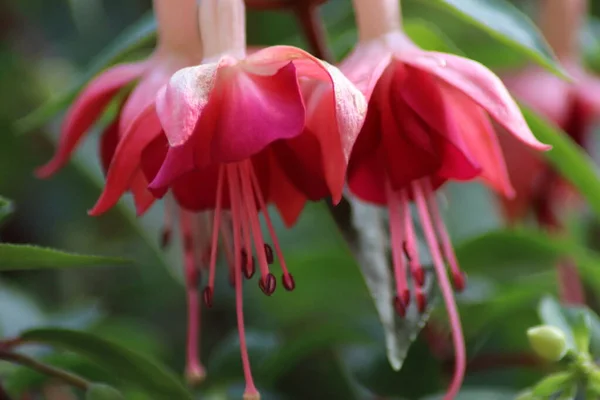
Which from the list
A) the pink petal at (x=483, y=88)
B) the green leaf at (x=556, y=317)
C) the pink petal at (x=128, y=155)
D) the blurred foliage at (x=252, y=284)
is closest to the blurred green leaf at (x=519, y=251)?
the blurred foliage at (x=252, y=284)

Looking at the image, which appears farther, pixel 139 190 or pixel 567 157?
pixel 567 157

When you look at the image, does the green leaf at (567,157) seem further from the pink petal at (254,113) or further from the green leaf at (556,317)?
the pink petal at (254,113)

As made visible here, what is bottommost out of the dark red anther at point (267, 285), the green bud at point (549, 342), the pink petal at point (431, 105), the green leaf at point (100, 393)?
the green leaf at point (100, 393)

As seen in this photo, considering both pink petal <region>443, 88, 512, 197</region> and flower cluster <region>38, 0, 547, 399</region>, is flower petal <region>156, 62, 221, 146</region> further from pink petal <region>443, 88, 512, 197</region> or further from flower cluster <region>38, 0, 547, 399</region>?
pink petal <region>443, 88, 512, 197</region>

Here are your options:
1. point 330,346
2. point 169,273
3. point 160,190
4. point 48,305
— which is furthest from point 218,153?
point 48,305

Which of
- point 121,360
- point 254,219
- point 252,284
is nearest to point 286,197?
point 254,219

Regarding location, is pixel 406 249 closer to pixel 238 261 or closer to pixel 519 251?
pixel 238 261
